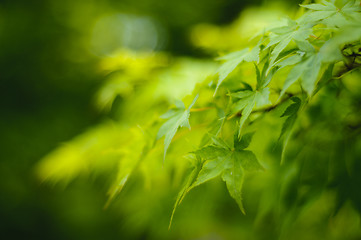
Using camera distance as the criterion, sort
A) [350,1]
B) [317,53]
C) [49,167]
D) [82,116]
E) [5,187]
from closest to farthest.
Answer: [317,53] → [350,1] → [49,167] → [5,187] → [82,116]

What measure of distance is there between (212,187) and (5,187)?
251cm

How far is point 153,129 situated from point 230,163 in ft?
1.06

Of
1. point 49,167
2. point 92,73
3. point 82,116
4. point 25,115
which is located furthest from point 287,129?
point 25,115

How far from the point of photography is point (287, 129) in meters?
0.60

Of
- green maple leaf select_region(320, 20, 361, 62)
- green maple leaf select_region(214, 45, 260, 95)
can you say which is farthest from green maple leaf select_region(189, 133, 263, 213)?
green maple leaf select_region(320, 20, 361, 62)

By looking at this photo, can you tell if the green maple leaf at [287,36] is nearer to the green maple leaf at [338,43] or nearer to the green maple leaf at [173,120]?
the green maple leaf at [338,43]

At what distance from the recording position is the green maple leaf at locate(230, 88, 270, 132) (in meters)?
0.55

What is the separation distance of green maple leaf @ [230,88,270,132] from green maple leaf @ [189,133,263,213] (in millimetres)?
60

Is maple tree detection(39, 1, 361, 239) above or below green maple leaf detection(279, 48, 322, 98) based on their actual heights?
below

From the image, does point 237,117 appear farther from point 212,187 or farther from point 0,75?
point 0,75

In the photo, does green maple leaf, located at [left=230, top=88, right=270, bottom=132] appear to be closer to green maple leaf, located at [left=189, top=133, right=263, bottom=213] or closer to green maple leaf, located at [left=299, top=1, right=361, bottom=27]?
green maple leaf, located at [left=189, top=133, right=263, bottom=213]

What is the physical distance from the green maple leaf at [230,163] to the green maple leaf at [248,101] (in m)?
0.06

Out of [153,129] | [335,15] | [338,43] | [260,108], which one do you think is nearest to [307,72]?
[338,43]

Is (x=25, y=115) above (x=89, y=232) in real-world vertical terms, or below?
above
